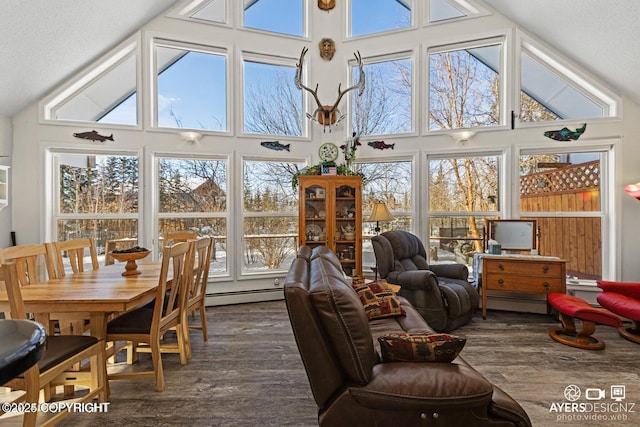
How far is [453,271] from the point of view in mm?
3932

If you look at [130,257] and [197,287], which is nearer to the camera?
[130,257]

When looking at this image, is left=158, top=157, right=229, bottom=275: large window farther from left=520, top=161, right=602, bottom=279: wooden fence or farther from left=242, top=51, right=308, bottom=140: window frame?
left=520, top=161, right=602, bottom=279: wooden fence

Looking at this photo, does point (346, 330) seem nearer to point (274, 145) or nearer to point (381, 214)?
point (381, 214)

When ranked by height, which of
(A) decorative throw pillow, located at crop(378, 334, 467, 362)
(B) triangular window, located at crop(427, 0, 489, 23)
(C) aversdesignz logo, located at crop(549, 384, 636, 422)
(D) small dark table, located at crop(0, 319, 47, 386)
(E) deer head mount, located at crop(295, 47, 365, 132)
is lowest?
(C) aversdesignz logo, located at crop(549, 384, 636, 422)

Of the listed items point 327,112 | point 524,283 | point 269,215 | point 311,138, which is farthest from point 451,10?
point 269,215


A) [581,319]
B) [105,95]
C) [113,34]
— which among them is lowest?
[581,319]

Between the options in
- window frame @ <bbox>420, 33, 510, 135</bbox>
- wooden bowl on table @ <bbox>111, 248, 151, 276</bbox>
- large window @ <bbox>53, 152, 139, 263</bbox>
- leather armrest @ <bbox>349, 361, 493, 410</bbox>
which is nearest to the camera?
leather armrest @ <bbox>349, 361, 493, 410</bbox>

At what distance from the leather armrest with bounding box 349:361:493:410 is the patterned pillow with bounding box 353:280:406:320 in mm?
1098

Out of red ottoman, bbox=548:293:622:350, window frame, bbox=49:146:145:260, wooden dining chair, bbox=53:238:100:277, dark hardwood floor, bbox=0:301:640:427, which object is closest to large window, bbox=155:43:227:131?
window frame, bbox=49:146:145:260

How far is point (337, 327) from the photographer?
1.37 metres

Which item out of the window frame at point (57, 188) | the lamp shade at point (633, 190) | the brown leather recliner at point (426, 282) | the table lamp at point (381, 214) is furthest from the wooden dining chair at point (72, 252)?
the lamp shade at point (633, 190)

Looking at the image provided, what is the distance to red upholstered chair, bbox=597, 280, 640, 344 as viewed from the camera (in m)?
3.06

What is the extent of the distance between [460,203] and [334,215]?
1753 mm

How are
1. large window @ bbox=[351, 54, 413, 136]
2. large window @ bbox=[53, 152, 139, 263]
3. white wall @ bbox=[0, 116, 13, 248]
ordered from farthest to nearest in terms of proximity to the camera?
large window @ bbox=[351, 54, 413, 136] → large window @ bbox=[53, 152, 139, 263] → white wall @ bbox=[0, 116, 13, 248]
